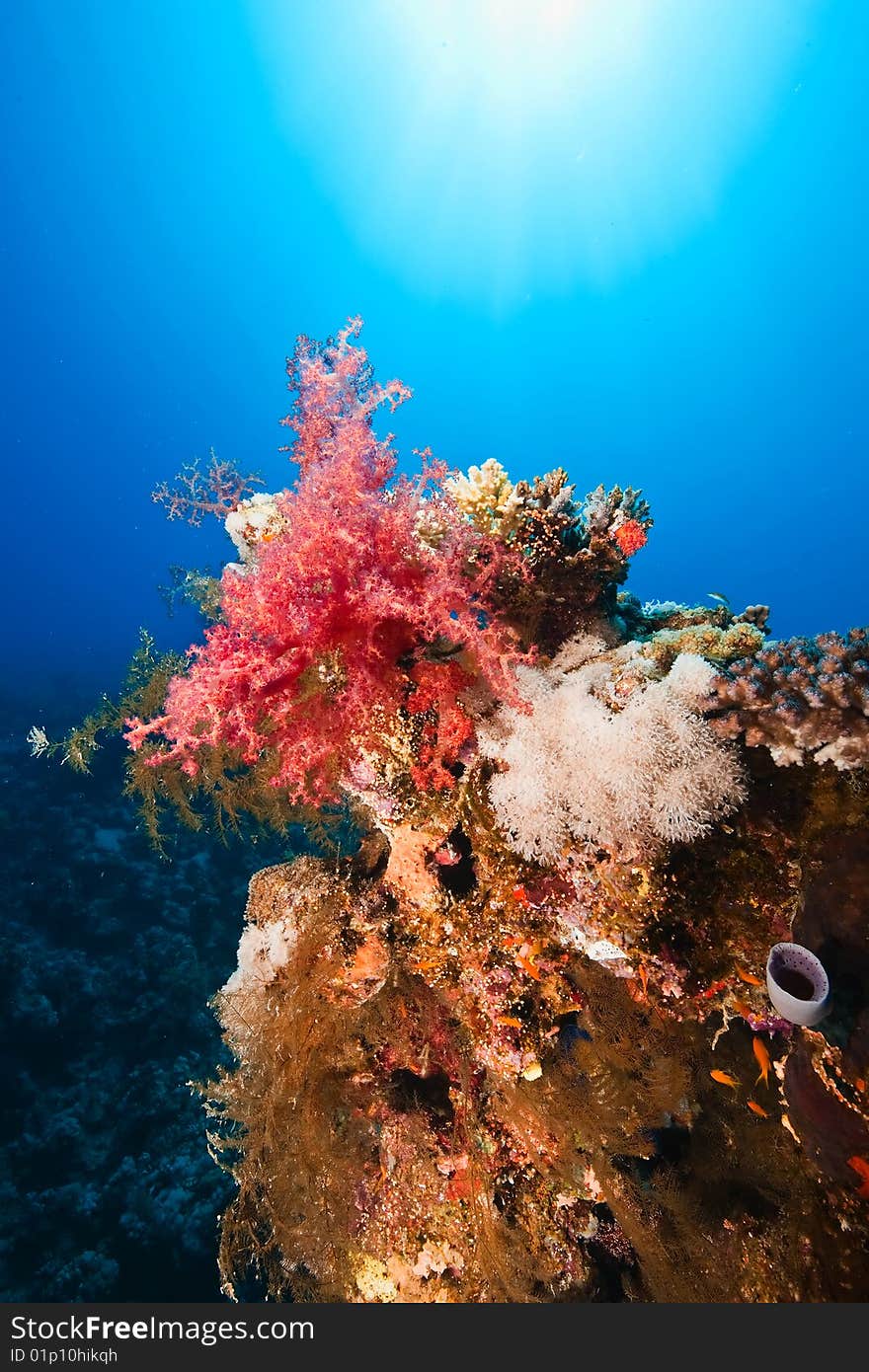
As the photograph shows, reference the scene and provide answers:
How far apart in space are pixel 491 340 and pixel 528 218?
96.1ft

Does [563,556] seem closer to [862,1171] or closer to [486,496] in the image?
[486,496]

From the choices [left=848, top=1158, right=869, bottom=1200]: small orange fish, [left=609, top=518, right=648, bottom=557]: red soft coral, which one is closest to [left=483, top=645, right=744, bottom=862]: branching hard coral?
[left=609, top=518, right=648, bottom=557]: red soft coral

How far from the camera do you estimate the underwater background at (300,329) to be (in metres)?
11.5

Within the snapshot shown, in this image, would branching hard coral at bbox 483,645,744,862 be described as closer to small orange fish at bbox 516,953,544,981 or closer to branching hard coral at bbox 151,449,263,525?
small orange fish at bbox 516,953,544,981

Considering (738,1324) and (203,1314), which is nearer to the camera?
(738,1324)

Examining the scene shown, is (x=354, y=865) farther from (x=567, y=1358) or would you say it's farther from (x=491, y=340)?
(x=491, y=340)

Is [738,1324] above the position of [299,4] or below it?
below

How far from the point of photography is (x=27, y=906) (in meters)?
13.3

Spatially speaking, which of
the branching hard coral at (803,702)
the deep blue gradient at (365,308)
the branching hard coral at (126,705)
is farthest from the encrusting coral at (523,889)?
the deep blue gradient at (365,308)

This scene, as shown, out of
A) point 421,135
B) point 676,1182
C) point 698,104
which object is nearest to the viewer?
point 676,1182

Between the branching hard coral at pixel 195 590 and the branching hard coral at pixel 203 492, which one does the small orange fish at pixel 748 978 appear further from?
the branching hard coral at pixel 195 590

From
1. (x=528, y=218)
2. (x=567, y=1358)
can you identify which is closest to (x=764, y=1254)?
(x=567, y=1358)

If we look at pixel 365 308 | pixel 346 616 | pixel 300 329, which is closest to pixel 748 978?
pixel 346 616

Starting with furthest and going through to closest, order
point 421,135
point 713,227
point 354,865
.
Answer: point 713,227
point 421,135
point 354,865
